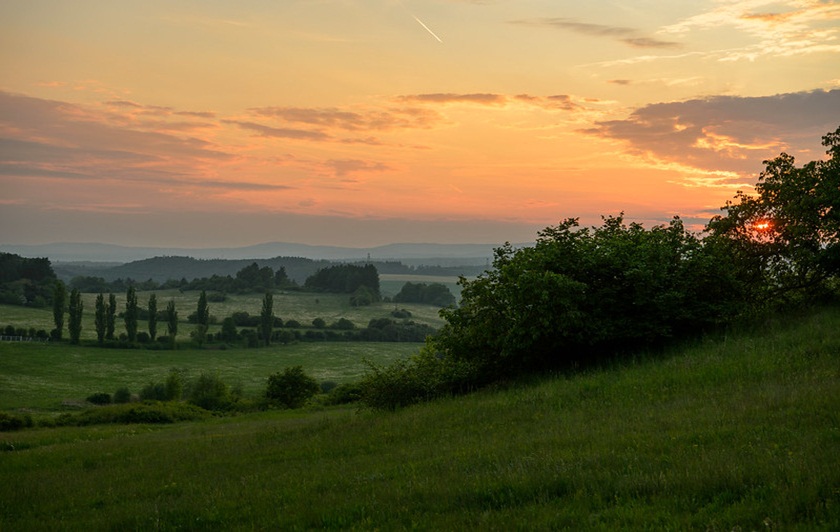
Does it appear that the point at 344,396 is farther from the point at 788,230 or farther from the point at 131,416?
the point at 788,230

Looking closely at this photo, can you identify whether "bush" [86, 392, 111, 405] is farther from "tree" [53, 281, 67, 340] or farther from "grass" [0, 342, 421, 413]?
"tree" [53, 281, 67, 340]

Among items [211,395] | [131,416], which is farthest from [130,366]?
[131,416]

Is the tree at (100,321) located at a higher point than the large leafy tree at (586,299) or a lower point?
lower

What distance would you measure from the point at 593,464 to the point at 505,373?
19355 millimetres

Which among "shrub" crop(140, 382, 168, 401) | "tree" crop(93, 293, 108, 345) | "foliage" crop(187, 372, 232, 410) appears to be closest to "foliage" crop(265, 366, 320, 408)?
"foliage" crop(187, 372, 232, 410)

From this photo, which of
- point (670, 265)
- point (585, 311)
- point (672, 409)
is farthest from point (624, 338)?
point (672, 409)

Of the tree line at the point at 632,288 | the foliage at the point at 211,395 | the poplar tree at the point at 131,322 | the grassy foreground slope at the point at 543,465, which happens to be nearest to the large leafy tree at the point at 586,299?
the tree line at the point at 632,288

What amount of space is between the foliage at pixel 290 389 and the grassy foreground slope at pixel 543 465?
173 ft

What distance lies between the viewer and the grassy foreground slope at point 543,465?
9.92 m

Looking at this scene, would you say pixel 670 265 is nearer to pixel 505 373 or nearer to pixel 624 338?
pixel 624 338

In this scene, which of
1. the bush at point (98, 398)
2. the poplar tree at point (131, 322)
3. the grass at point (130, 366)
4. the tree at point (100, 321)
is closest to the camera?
the bush at point (98, 398)

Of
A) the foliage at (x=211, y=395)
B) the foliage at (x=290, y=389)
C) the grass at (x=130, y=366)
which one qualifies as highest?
the foliage at (x=290, y=389)

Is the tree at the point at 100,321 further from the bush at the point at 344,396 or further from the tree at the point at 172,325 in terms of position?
the bush at the point at 344,396

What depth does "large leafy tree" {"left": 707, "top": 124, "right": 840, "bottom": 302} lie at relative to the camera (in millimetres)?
29516
